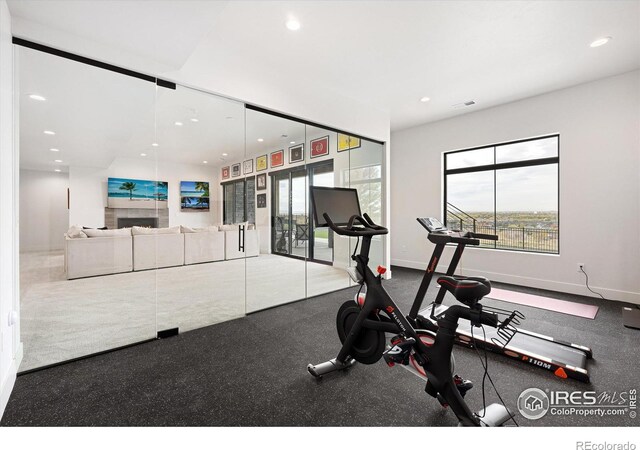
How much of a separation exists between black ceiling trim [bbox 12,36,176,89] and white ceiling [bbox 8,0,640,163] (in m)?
0.09

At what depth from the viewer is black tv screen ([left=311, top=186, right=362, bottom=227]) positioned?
7.03 ft

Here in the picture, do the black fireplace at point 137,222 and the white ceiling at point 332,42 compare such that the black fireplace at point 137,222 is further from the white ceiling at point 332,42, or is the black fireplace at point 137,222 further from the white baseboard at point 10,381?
Answer: the white baseboard at point 10,381

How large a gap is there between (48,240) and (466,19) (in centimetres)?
446

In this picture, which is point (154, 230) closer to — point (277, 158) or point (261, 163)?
point (261, 163)

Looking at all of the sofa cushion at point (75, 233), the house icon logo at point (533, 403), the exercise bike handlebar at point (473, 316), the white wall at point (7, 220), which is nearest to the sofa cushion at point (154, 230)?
the sofa cushion at point (75, 233)

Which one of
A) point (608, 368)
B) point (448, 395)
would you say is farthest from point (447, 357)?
point (608, 368)

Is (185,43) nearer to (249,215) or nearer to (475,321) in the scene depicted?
(249,215)

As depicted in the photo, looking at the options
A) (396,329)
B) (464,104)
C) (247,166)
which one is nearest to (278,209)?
(247,166)

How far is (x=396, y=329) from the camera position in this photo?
1862mm

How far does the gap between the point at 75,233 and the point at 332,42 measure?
3.28 meters

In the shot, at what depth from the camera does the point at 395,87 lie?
14.1ft

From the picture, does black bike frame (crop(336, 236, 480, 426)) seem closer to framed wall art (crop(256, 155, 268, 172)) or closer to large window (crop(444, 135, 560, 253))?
framed wall art (crop(256, 155, 268, 172))

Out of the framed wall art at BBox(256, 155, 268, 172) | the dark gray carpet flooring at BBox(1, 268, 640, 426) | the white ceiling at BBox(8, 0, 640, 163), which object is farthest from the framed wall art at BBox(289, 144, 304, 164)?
the dark gray carpet flooring at BBox(1, 268, 640, 426)

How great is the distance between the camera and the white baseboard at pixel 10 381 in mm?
1774
